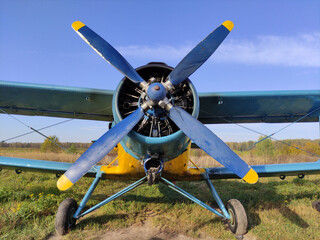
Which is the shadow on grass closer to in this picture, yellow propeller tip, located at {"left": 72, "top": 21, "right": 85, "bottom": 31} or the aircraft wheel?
the aircraft wheel

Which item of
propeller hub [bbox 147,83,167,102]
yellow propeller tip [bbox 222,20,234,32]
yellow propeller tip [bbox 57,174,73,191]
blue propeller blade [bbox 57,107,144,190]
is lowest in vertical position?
yellow propeller tip [bbox 57,174,73,191]

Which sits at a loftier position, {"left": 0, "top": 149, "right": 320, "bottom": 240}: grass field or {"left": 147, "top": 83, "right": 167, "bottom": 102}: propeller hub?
{"left": 147, "top": 83, "right": 167, "bottom": 102}: propeller hub

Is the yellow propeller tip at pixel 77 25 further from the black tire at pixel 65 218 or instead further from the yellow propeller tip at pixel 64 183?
the black tire at pixel 65 218

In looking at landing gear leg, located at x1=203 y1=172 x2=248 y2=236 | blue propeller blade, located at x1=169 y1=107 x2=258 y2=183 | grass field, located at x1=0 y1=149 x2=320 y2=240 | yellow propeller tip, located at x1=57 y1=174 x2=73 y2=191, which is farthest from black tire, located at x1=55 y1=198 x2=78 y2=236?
landing gear leg, located at x1=203 y1=172 x2=248 y2=236

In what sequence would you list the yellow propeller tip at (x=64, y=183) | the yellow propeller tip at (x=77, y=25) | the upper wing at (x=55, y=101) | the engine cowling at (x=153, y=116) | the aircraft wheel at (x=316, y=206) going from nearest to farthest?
the yellow propeller tip at (x=64, y=183)
the engine cowling at (x=153, y=116)
the yellow propeller tip at (x=77, y=25)
the upper wing at (x=55, y=101)
the aircraft wheel at (x=316, y=206)

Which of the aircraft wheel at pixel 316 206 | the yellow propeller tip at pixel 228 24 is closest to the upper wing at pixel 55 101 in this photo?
the yellow propeller tip at pixel 228 24

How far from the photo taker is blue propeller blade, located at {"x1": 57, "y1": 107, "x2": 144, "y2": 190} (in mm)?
2842

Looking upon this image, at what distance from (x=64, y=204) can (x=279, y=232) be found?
438 centimetres

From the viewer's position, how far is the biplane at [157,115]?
3.14 metres

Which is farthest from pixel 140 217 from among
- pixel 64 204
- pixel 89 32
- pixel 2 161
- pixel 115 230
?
pixel 89 32

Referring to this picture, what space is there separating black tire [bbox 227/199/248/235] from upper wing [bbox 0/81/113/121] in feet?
12.0

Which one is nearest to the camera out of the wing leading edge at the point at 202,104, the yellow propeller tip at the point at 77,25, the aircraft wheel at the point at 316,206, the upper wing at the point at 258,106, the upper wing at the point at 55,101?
the yellow propeller tip at the point at 77,25

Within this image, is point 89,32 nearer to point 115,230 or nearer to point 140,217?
point 115,230

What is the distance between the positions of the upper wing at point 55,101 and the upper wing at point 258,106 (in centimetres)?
259
